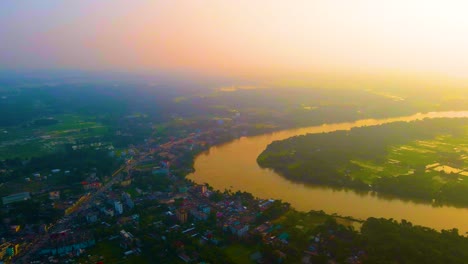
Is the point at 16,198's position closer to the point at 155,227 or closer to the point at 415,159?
the point at 155,227

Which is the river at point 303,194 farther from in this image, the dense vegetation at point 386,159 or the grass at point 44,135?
the grass at point 44,135

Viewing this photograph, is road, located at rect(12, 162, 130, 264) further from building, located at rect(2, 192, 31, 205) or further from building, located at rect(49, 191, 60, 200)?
building, located at rect(2, 192, 31, 205)

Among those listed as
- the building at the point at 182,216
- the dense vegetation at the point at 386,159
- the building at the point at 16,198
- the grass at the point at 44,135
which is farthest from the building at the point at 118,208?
the grass at the point at 44,135

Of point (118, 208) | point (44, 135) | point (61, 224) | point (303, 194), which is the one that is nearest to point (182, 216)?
point (118, 208)

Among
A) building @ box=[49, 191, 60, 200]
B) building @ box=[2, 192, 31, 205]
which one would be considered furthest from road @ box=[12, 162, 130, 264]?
building @ box=[2, 192, 31, 205]

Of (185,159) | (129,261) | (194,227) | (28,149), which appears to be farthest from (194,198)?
(28,149)

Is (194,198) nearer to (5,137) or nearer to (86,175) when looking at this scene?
(86,175)

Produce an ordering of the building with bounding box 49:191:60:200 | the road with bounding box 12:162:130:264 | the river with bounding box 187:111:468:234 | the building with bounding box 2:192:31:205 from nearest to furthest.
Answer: the road with bounding box 12:162:130:264 < the river with bounding box 187:111:468:234 < the building with bounding box 2:192:31:205 < the building with bounding box 49:191:60:200
